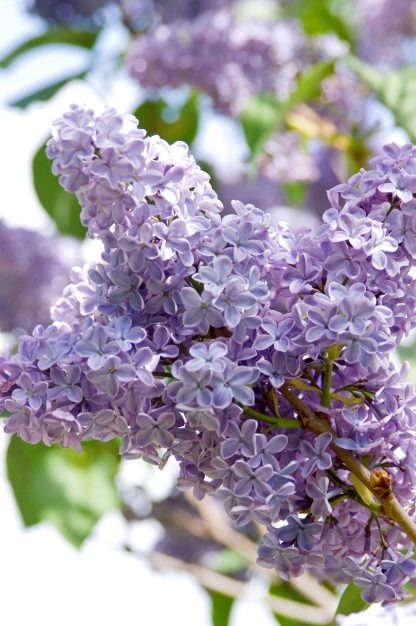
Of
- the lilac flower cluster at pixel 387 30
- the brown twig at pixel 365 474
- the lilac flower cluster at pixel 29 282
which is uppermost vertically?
the lilac flower cluster at pixel 387 30

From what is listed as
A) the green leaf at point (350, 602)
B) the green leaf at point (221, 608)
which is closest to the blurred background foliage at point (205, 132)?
the green leaf at point (221, 608)

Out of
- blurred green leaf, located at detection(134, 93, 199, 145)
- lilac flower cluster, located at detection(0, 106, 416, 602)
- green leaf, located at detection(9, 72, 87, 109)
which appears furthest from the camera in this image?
blurred green leaf, located at detection(134, 93, 199, 145)

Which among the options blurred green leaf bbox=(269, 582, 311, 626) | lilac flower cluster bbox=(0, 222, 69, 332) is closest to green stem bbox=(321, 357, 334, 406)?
lilac flower cluster bbox=(0, 222, 69, 332)

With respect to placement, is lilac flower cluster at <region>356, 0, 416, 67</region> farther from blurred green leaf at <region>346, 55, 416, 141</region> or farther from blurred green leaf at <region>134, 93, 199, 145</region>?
blurred green leaf at <region>346, 55, 416, 141</region>

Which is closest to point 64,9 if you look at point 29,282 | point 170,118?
point 170,118

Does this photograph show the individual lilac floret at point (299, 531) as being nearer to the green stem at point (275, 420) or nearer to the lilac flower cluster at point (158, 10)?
the green stem at point (275, 420)

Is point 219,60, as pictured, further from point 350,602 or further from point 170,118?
point 350,602

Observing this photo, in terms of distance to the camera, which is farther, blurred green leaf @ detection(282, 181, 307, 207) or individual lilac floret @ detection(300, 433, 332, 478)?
blurred green leaf @ detection(282, 181, 307, 207)
